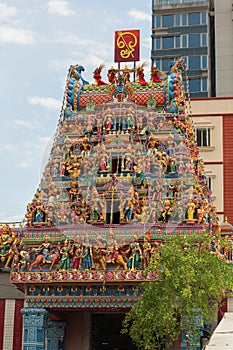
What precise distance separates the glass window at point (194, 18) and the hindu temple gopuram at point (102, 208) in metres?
40.8

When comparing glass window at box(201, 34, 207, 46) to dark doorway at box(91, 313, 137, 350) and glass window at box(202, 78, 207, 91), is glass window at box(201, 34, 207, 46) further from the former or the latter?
dark doorway at box(91, 313, 137, 350)

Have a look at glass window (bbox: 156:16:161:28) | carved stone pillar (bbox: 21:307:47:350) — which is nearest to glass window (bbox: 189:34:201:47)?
glass window (bbox: 156:16:161:28)

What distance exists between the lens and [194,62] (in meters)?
71.9

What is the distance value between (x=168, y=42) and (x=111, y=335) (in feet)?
146

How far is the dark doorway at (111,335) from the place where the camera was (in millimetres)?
34344

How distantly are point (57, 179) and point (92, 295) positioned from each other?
522 centimetres

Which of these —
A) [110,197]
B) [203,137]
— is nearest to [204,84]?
[203,137]

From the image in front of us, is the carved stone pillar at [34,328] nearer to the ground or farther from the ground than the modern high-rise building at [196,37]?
nearer to the ground

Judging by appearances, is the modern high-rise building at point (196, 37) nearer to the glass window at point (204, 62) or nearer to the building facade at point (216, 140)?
the glass window at point (204, 62)

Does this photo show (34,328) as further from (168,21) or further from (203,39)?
(168,21)

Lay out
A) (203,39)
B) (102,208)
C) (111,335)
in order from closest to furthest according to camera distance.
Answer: (102,208), (111,335), (203,39)

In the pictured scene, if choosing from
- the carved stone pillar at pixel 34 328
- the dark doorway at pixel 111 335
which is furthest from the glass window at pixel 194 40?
the carved stone pillar at pixel 34 328

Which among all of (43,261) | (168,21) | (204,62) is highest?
(168,21)

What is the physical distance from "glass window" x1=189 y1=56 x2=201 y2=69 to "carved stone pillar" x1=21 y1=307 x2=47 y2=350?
47375 mm
